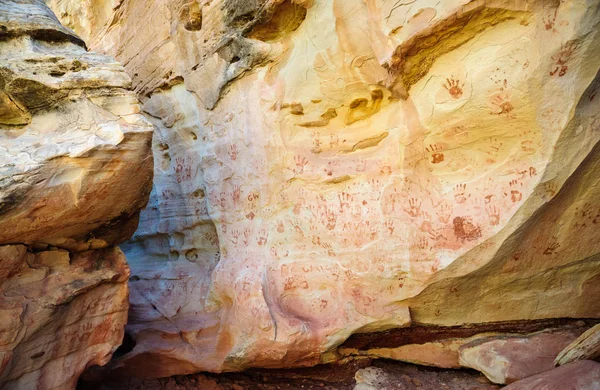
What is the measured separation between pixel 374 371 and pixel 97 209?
2.79m

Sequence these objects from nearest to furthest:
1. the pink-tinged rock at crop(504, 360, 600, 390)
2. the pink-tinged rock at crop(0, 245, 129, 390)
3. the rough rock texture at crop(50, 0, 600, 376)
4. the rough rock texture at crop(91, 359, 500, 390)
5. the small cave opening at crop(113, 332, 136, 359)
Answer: the pink-tinged rock at crop(504, 360, 600, 390)
the rough rock texture at crop(50, 0, 600, 376)
the pink-tinged rock at crop(0, 245, 129, 390)
the rough rock texture at crop(91, 359, 500, 390)
the small cave opening at crop(113, 332, 136, 359)

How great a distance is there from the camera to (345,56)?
149 inches

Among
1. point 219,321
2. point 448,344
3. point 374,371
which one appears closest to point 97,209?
point 219,321

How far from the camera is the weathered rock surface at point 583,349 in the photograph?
112 inches

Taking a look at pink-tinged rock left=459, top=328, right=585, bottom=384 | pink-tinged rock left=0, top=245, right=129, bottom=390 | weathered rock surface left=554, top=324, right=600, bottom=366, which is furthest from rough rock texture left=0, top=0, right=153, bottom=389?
weathered rock surface left=554, top=324, right=600, bottom=366

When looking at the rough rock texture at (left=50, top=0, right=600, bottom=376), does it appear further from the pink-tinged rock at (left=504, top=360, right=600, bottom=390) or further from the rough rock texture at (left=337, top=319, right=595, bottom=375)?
the pink-tinged rock at (left=504, top=360, right=600, bottom=390)

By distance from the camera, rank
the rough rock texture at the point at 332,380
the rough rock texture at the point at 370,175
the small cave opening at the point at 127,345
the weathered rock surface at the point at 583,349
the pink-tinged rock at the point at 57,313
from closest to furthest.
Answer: the weathered rock surface at the point at 583,349
the rough rock texture at the point at 370,175
the pink-tinged rock at the point at 57,313
the rough rock texture at the point at 332,380
the small cave opening at the point at 127,345

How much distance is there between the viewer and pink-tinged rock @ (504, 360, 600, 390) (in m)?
2.62

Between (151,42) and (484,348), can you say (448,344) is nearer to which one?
(484,348)

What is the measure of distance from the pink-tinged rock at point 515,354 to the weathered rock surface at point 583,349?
14 cm

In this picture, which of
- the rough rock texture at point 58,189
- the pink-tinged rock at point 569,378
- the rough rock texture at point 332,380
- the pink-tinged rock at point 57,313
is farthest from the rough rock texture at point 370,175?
the rough rock texture at point 58,189

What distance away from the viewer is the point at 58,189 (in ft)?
10.00

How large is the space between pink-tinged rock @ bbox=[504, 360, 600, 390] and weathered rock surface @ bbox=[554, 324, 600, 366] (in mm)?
102

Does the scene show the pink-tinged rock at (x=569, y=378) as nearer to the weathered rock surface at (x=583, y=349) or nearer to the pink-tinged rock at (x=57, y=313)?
the weathered rock surface at (x=583, y=349)
